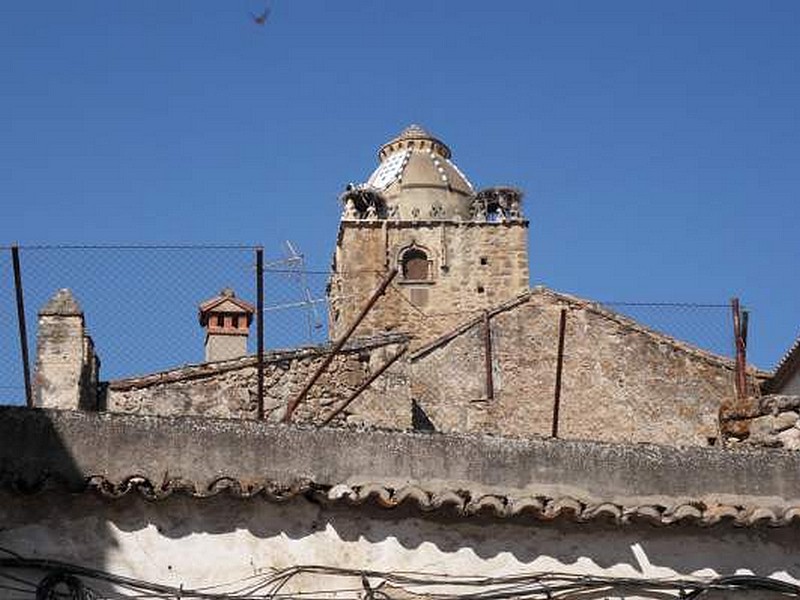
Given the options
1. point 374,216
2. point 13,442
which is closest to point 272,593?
point 13,442

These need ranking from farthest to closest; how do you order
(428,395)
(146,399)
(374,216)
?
1. (374,216)
2. (428,395)
3. (146,399)

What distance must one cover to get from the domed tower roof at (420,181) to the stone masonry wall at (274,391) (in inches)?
931

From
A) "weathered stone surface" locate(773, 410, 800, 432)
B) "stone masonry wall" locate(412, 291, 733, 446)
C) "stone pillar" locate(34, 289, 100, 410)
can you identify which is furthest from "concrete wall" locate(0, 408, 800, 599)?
"stone masonry wall" locate(412, 291, 733, 446)

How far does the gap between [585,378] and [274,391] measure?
20.3 ft

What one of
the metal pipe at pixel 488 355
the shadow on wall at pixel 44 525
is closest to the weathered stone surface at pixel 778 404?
the shadow on wall at pixel 44 525

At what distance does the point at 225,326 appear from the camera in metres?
23.8

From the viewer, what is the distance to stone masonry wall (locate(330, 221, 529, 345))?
4150 cm

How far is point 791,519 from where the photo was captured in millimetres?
8891

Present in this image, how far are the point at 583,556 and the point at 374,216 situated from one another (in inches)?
1387

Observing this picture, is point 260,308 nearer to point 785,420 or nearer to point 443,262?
point 785,420

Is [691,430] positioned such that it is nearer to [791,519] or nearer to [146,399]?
[146,399]

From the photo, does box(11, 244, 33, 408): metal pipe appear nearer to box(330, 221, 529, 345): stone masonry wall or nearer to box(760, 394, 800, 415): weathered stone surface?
box(760, 394, 800, 415): weathered stone surface

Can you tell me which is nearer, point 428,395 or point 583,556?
point 583,556

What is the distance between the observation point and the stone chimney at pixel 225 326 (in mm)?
23562
